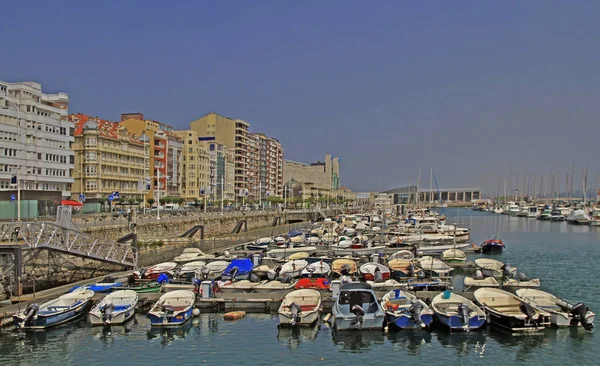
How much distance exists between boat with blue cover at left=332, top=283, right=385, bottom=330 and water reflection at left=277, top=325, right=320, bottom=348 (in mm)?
1363

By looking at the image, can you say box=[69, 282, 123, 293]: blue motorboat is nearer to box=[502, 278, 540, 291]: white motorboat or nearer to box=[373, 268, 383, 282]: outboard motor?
box=[373, 268, 383, 282]: outboard motor

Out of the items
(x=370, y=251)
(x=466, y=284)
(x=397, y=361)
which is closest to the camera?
(x=397, y=361)

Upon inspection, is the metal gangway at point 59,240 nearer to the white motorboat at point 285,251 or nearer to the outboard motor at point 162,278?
the outboard motor at point 162,278

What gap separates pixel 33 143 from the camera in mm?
77688

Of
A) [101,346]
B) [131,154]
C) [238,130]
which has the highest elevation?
[238,130]

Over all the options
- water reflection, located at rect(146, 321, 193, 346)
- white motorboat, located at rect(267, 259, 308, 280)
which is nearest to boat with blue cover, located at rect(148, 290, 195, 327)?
water reflection, located at rect(146, 321, 193, 346)

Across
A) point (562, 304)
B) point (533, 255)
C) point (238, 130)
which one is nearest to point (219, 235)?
point (533, 255)

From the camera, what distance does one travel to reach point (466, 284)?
37875mm

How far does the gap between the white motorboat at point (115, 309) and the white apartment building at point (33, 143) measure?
3860 cm

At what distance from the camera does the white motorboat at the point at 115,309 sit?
30812 millimetres

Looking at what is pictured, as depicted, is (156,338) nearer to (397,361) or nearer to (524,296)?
(397,361)

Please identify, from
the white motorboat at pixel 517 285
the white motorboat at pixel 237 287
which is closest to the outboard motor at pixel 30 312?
the white motorboat at pixel 237 287

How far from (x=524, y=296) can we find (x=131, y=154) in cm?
9002

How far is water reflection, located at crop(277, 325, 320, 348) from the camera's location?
1126 inches
